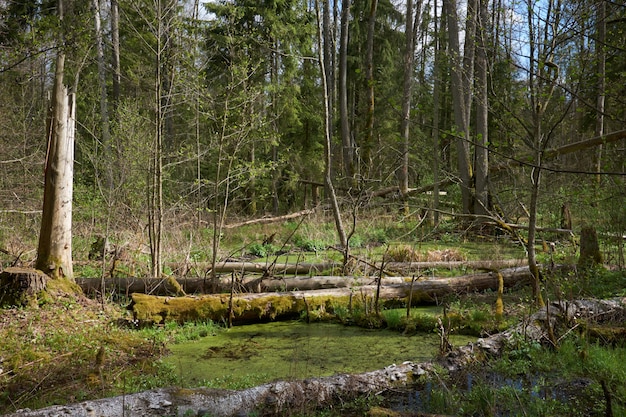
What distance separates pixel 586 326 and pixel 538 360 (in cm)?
81

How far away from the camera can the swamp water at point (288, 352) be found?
17.4 feet

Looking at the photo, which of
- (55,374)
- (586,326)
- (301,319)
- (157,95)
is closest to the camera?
(55,374)

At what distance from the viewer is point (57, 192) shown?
7477mm

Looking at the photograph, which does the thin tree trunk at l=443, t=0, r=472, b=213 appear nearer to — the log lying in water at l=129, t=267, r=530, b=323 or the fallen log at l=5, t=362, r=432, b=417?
the log lying in water at l=129, t=267, r=530, b=323

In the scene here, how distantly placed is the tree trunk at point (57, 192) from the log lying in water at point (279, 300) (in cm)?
142

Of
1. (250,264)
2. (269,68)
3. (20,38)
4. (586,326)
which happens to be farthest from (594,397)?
(269,68)

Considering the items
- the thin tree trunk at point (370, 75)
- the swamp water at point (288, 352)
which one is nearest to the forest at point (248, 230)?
the swamp water at point (288, 352)

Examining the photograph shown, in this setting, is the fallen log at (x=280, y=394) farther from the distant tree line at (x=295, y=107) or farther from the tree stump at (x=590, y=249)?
the tree stump at (x=590, y=249)

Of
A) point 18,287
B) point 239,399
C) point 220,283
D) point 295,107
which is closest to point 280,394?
point 239,399

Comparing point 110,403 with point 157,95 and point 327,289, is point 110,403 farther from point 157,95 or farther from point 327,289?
point 157,95

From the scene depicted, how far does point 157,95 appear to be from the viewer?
28.6 ft

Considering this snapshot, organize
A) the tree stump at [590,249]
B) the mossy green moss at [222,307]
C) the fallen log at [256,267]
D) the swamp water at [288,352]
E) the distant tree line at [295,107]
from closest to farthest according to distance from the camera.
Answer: the swamp water at [288,352]
the distant tree line at [295,107]
the mossy green moss at [222,307]
the tree stump at [590,249]
the fallen log at [256,267]

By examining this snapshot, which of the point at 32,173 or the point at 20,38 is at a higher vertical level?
the point at 20,38

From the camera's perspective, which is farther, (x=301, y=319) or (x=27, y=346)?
(x=301, y=319)
